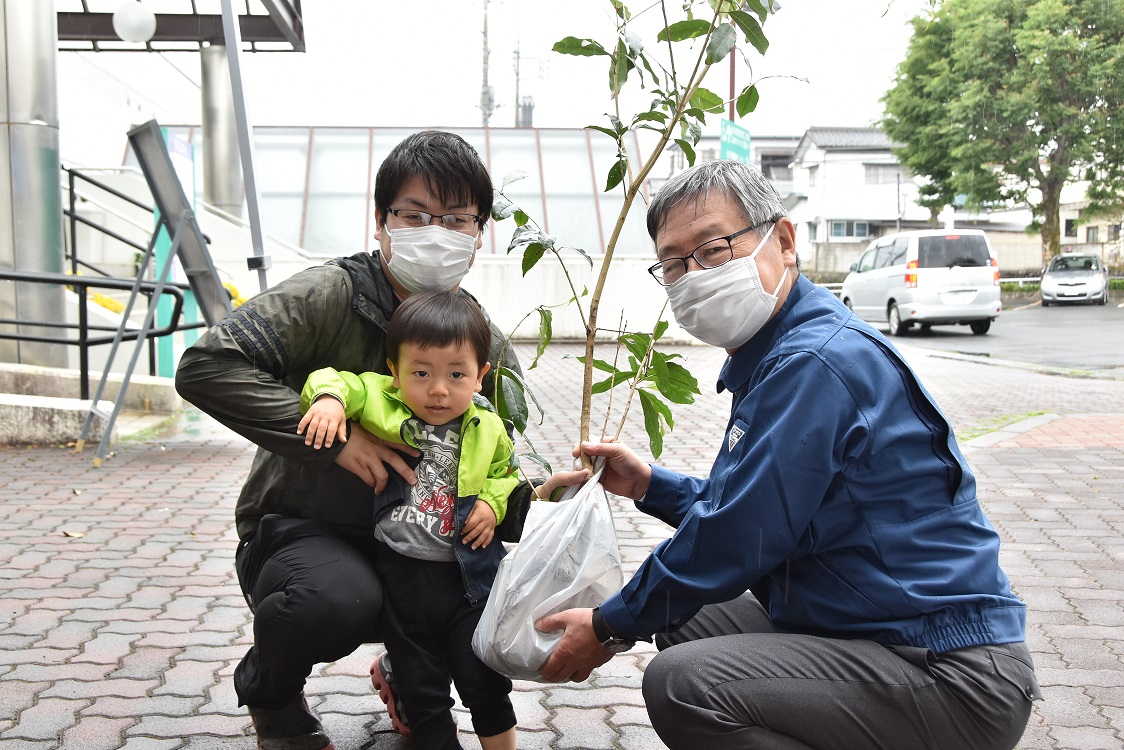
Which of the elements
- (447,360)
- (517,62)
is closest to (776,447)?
(447,360)

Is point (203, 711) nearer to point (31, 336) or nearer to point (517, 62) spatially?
point (31, 336)

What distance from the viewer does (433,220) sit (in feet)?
8.94

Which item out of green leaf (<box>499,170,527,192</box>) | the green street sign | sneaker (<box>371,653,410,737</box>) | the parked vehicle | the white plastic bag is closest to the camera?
the white plastic bag

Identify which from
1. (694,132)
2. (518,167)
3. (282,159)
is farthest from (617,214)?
(694,132)

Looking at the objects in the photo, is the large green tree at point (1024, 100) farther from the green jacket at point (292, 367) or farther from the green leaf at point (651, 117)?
the green jacket at point (292, 367)

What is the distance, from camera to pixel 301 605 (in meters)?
2.47

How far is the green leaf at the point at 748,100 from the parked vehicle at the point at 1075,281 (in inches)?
1229

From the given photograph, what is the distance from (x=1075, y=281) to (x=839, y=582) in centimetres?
3188

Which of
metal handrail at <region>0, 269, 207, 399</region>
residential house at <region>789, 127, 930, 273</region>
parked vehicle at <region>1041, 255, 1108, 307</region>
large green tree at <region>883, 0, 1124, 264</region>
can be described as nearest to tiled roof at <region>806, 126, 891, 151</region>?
residential house at <region>789, 127, 930, 273</region>

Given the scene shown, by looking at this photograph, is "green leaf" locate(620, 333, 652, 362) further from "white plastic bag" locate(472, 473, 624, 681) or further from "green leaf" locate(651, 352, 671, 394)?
"white plastic bag" locate(472, 473, 624, 681)

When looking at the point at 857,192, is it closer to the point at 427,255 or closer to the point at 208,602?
the point at 208,602

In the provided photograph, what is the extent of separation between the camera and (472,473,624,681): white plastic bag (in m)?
2.30

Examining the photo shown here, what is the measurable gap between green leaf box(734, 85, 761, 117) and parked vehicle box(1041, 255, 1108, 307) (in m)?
31.2

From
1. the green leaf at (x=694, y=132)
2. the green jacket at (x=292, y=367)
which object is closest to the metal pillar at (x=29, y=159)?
the green jacket at (x=292, y=367)
